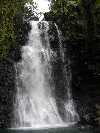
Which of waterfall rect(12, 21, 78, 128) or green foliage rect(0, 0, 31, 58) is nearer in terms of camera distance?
waterfall rect(12, 21, 78, 128)

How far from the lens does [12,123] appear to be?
110 ft

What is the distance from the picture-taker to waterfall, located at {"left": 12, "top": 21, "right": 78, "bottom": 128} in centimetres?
3419

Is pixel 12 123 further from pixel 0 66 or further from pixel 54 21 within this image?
pixel 54 21

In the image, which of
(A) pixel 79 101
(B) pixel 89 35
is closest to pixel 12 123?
(A) pixel 79 101

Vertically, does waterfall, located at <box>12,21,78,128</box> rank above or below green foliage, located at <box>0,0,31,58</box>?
below

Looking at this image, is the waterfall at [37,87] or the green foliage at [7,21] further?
the green foliage at [7,21]

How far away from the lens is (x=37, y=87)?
36625 mm

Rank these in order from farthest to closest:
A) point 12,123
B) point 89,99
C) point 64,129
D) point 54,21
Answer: point 54,21 < point 89,99 < point 12,123 < point 64,129

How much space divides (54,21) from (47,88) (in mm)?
6959

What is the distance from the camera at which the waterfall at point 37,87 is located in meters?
34.2

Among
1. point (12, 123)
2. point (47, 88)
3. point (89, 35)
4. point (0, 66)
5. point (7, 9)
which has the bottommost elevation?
point (12, 123)

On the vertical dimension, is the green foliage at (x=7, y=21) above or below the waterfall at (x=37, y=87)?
above

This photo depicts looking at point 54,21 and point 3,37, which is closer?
point 3,37

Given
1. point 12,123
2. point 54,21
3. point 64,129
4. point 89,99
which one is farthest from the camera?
point 54,21
